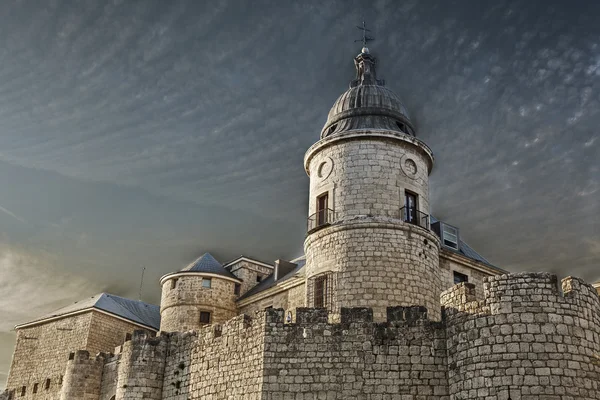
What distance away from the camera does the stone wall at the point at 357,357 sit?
59.3 feet

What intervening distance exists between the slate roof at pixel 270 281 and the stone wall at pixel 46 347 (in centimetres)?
1047

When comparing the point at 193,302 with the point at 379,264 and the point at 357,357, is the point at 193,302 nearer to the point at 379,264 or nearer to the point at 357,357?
the point at 379,264

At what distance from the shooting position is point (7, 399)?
38.0 metres

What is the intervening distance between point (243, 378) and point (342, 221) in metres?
7.87

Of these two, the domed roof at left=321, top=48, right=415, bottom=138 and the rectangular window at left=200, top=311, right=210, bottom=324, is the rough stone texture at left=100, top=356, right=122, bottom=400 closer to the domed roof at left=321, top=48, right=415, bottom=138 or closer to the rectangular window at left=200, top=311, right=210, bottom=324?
the rectangular window at left=200, top=311, right=210, bottom=324

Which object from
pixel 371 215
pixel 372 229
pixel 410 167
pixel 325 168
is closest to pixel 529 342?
pixel 372 229

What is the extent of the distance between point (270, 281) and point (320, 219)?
15.0 m

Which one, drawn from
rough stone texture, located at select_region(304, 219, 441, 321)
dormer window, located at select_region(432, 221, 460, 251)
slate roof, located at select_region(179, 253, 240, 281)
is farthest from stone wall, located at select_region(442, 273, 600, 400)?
slate roof, located at select_region(179, 253, 240, 281)

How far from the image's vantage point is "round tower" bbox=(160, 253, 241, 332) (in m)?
39.2

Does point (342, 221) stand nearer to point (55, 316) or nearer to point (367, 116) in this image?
point (367, 116)

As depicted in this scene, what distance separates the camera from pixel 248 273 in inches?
1676

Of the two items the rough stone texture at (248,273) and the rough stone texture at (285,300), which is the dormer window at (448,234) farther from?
the rough stone texture at (248,273)

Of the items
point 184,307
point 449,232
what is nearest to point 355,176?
point 449,232

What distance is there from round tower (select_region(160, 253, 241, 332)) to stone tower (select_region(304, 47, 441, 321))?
48.2 feet
